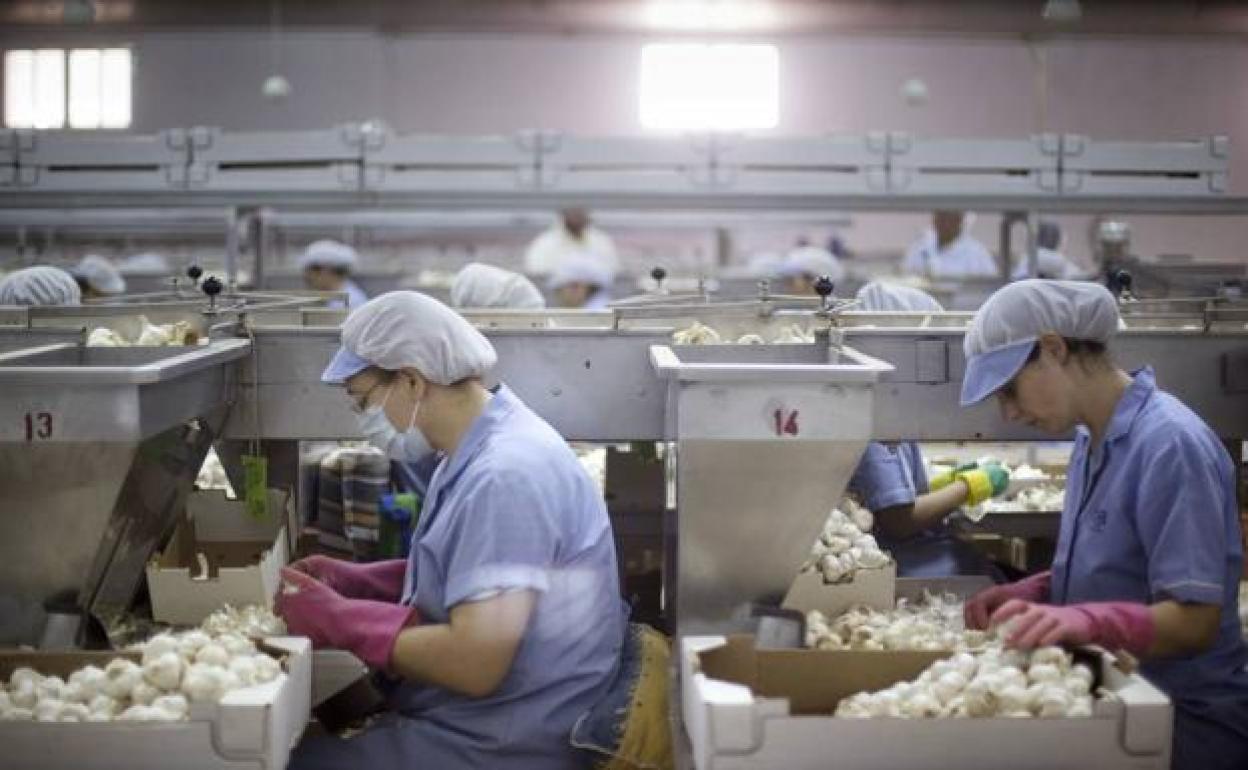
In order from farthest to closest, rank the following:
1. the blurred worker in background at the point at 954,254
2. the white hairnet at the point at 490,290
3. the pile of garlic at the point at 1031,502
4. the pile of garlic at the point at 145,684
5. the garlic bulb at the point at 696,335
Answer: the blurred worker in background at the point at 954,254, the white hairnet at the point at 490,290, the pile of garlic at the point at 1031,502, the garlic bulb at the point at 696,335, the pile of garlic at the point at 145,684

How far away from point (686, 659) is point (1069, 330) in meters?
0.87

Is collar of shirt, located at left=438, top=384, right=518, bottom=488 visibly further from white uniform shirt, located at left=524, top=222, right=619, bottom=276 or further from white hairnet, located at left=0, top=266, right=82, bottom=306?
white uniform shirt, located at left=524, top=222, right=619, bottom=276

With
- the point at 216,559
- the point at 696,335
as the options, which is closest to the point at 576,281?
the point at 696,335

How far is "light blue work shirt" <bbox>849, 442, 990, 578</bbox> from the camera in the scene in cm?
346

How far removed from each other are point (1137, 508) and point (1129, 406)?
0.19 meters

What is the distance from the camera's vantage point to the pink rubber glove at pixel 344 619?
2.46 metres

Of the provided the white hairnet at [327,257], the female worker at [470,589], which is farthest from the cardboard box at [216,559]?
the white hairnet at [327,257]

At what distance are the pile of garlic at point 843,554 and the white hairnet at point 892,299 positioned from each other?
1635mm

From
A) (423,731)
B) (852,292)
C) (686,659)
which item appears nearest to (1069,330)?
(686,659)

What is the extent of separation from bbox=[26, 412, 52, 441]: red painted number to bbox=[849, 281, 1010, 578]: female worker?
192 cm

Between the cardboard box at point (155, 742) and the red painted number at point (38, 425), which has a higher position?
the red painted number at point (38, 425)

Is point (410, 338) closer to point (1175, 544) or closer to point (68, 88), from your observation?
point (1175, 544)

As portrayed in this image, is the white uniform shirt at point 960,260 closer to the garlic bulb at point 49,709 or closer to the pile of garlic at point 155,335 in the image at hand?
the pile of garlic at point 155,335

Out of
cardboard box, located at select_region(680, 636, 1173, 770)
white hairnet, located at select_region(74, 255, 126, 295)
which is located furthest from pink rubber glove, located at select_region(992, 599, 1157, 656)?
white hairnet, located at select_region(74, 255, 126, 295)
